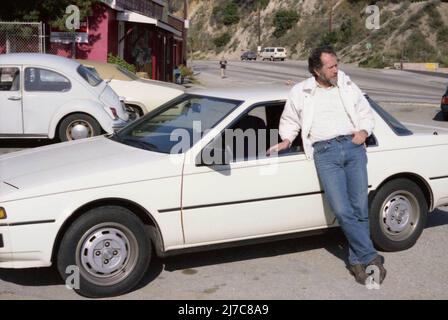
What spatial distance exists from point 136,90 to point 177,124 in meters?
7.87

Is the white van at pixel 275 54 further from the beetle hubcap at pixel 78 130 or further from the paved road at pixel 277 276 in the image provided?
the paved road at pixel 277 276

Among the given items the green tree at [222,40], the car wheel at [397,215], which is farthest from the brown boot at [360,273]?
the green tree at [222,40]

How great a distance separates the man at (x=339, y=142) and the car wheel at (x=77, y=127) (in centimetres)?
617

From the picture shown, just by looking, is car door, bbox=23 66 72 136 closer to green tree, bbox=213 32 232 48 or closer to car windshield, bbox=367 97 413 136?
car windshield, bbox=367 97 413 136

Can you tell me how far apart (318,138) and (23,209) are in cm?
223

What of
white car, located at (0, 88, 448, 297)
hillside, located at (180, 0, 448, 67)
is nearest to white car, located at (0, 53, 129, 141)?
white car, located at (0, 88, 448, 297)

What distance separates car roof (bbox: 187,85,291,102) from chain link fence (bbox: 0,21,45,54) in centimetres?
1373

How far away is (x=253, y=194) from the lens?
4711 millimetres

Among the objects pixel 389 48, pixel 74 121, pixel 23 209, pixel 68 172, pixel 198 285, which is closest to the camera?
pixel 23 209

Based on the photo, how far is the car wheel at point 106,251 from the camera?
423cm

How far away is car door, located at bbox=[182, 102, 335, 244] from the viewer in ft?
14.9
